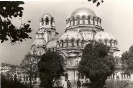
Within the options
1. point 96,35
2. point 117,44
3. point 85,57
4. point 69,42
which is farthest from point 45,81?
point 117,44

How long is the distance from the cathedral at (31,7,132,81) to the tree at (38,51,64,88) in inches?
854

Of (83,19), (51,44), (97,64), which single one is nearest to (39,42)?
(51,44)

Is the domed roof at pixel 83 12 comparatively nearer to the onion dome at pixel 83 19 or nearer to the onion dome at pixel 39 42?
the onion dome at pixel 83 19

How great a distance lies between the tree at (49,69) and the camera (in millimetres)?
37719

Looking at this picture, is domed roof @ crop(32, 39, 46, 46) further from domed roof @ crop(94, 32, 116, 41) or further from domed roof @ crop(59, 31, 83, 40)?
domed roof @ crop(94, 32, 116, 41)

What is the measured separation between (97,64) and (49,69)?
332 inches

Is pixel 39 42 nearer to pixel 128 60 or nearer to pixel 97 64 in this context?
pixel 128 60

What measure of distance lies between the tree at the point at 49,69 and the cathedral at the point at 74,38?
21682mm

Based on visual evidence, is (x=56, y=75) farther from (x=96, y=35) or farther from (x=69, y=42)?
(x=96, y=35)

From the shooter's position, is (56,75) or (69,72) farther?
(69,72)

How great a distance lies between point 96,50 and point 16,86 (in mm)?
23601

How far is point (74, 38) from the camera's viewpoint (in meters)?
66.8

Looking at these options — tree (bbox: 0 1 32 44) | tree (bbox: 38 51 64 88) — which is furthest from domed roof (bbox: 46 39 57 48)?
tree (bbox: 0 1 32 44)

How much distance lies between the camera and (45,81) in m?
37.3
